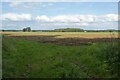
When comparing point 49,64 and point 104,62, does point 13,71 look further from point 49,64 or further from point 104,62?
point 104,62

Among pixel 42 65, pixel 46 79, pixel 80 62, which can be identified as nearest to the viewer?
pixel 46 79

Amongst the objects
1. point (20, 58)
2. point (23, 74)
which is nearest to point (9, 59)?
point (20, 58)

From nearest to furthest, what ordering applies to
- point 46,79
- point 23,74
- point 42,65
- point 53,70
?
point 46,79, point 23,74, point 53,70, point 42,65

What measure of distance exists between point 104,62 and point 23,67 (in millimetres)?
4600

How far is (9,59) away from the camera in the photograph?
16656 mm

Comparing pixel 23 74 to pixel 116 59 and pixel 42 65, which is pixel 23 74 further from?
pixel 116 59

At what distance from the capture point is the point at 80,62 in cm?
1723

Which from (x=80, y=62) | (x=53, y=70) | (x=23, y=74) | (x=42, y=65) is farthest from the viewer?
(x=80, y=62)

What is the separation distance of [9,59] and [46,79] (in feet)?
14.9

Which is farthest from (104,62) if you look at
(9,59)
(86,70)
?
(9,59)

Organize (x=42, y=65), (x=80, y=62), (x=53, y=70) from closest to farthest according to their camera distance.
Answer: (x=53, y=70), (x=42, y=65), (x=80, y=62)

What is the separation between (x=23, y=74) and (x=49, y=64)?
279 cm

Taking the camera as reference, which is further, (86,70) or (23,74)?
(86,70)

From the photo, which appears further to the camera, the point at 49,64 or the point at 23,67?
the point at 49,64
